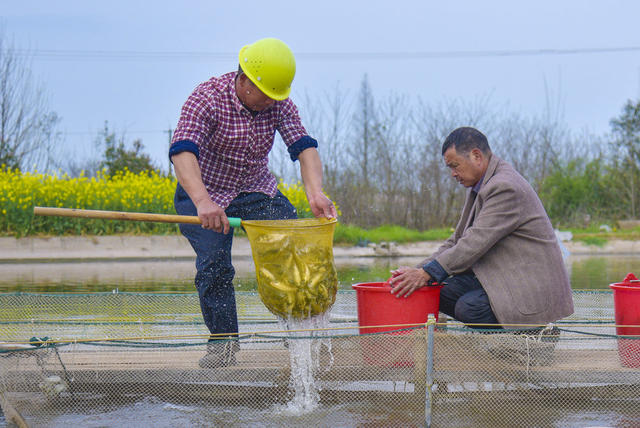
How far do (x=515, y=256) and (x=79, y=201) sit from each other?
11.9 metres

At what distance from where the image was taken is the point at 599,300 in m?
4.65

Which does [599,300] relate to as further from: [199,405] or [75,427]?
[75,427]

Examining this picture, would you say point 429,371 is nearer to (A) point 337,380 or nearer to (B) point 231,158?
(A) point 337,380

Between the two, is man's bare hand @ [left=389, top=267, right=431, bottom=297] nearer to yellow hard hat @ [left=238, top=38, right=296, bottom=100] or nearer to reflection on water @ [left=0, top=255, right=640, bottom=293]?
yellow hard hat @ [left=238, top=38, right=296, bottom=100]

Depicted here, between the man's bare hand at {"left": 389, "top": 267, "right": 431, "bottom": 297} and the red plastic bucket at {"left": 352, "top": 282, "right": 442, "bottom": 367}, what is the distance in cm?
5

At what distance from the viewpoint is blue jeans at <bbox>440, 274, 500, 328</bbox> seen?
359 cm

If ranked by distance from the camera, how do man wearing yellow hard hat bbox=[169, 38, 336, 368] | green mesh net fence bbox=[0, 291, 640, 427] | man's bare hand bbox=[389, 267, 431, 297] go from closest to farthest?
green mesh net fence bbox=[0, 291, 640, 427] < man's bare hand bbox=[389, 267, 431, 297] < man wearing yellow hard hat bbox=[169, 38, 336, 368]

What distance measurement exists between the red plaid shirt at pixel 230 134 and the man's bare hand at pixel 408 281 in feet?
3.47

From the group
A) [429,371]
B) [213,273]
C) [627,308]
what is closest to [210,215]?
[213,273]

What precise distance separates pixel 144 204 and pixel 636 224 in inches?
512

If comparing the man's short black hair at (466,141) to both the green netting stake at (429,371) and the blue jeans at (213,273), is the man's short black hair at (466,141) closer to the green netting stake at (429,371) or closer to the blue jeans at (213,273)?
the green netting stake at (429,371)

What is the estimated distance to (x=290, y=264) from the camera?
3.40 metres

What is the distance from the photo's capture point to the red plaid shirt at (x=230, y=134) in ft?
12.3

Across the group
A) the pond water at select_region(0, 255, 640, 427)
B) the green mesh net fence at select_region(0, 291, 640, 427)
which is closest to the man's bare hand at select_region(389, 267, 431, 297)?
the green mesh net fence at select_region(0, 291, 640, 427)
